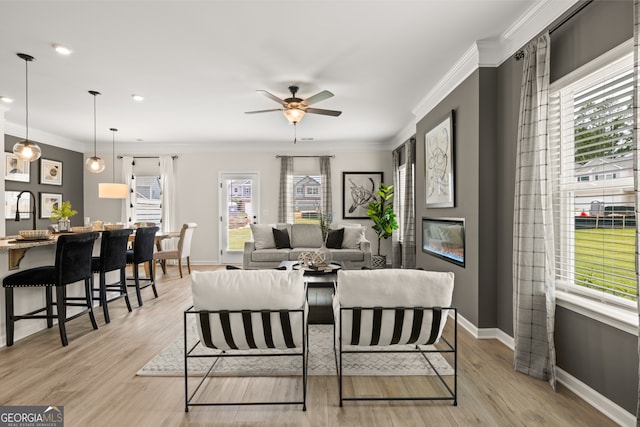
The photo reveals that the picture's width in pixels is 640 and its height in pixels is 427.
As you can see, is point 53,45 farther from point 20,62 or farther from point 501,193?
point 501,193

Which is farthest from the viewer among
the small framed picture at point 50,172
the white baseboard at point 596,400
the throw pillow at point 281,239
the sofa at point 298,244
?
the small framed picture at point 50,172

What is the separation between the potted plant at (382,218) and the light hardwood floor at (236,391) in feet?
12.6

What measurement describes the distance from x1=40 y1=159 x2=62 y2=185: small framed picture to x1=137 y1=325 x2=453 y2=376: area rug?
19.2 ft

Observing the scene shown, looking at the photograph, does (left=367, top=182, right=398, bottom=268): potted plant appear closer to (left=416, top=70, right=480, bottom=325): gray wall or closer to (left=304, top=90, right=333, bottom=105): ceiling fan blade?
(left=416, top=70, right=480, bottom=325): gray wall

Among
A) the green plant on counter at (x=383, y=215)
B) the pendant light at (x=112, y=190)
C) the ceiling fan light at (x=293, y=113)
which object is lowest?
the green plant on counter at (x=383, y=215)

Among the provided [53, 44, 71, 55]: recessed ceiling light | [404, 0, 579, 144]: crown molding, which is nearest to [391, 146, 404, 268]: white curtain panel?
[404, 0, 579, 144]: crown molding

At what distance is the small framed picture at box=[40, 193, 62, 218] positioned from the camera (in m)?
6.91

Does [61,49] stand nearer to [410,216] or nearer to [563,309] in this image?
[563,309]

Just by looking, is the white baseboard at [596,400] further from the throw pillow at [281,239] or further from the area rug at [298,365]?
the throw pillow at [281,239]

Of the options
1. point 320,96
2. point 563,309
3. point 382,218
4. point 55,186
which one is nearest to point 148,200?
point 55,186

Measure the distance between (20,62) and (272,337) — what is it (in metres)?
3.87

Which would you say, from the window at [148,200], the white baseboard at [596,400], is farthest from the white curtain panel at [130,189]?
the white baseboard at [596,400]

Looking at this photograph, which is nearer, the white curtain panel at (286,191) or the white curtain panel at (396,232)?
the white curtain panel at (396,232)

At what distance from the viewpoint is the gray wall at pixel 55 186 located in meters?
6.28
